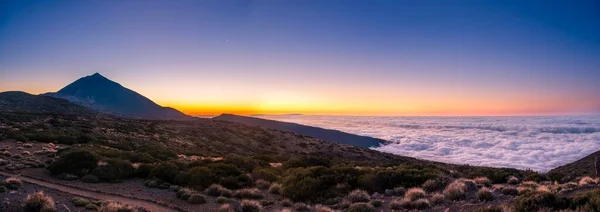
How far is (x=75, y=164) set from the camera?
1786cm

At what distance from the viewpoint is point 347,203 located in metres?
12.7

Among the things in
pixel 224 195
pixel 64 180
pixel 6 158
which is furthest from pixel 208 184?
pixel 6 158

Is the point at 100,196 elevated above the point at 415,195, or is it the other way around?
the point at 415,195

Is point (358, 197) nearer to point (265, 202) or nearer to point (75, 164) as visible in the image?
point (265, 202)

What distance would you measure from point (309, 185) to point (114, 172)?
33.4ft

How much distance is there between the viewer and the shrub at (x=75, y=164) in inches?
679

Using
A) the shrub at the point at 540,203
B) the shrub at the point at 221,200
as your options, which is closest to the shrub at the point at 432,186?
the shrub at the point at 540,203

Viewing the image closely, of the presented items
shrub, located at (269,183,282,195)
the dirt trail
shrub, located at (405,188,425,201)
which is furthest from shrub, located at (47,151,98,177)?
shrub, located at (405,188,425,201)

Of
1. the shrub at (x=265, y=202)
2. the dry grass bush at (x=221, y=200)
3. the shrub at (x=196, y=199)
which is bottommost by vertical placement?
the shrub at (x=265, y=202)

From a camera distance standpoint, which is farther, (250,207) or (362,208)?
(250,207)

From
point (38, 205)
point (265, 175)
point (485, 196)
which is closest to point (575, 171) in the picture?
point (485, 196)

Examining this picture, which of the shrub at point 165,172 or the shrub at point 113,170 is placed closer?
the shrub at point 113,170

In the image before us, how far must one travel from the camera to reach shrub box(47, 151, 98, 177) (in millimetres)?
17250

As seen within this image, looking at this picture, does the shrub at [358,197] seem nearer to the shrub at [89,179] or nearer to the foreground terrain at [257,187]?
the foreground terrain at [257,187]
